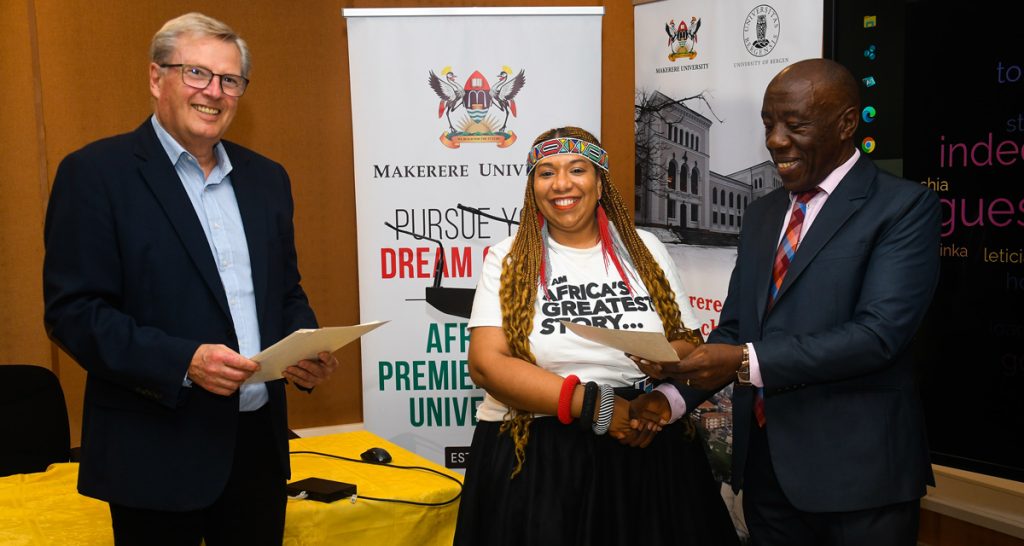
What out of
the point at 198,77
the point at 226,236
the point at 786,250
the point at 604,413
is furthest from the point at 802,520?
the point at 198,77

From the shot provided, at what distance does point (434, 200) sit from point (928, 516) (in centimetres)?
252

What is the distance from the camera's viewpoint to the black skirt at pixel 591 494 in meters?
2.05

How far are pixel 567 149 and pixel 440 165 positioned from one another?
1706mm

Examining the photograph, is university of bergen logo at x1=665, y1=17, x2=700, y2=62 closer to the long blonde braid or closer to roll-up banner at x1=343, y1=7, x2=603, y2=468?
roll-up banner at x1=343, y1=7, x2=603, y2=468

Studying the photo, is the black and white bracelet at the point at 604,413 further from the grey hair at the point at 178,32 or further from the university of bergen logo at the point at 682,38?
the university of bergen logo at the point at 682,38

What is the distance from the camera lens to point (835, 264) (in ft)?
6.10

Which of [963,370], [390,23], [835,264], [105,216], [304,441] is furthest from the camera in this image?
[390,23]

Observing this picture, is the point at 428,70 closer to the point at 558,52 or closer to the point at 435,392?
the point at 558,52

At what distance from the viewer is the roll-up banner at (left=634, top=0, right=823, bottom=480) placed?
320 cm

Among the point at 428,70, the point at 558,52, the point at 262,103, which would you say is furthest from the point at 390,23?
the point at 262,103

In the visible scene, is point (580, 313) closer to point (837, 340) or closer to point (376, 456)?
point (837, 340)

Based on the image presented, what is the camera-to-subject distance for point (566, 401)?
6.52 ft

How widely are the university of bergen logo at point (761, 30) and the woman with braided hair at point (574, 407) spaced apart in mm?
1336

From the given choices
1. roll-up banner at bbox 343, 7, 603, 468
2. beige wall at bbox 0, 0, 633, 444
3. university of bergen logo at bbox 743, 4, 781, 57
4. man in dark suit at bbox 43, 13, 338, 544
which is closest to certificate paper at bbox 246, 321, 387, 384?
man in dark suit at bbox 43, 13, 338, 544
